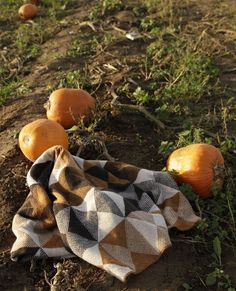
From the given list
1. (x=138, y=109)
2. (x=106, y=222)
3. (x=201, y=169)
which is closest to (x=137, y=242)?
Result: (x=106, y=222)

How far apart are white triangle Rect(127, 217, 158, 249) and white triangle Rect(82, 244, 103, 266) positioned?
0.31 meters

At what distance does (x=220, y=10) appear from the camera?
24.5ft

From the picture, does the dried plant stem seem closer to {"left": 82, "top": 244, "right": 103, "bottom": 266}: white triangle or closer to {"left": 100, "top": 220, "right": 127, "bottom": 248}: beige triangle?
{"left": 100, "top": 220, "right": 127, "bottom": 248}: beige triangle

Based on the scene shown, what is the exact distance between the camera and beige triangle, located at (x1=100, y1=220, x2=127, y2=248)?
324cm

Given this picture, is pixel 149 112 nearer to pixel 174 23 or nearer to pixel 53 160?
pixel 53 160

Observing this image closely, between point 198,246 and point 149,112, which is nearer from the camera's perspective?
point 198,246

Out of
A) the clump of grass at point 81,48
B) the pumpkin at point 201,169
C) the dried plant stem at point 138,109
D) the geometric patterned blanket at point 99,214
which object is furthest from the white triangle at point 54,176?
the clump of grass at point 81,48

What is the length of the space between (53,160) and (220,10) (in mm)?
4736

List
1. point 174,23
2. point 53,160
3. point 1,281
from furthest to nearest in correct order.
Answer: point 174,23 < point 53,160 < point 1,281

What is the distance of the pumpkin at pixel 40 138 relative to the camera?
13.7ft

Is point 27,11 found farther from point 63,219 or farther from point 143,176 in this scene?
point 63,219

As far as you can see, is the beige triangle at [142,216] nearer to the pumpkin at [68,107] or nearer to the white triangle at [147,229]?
the white triangle at [147,229]

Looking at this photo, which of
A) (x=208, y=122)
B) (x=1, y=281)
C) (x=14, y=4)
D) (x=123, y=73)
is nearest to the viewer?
(x=1, y=281)

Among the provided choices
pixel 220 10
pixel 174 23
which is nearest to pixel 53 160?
pixel 174 23
